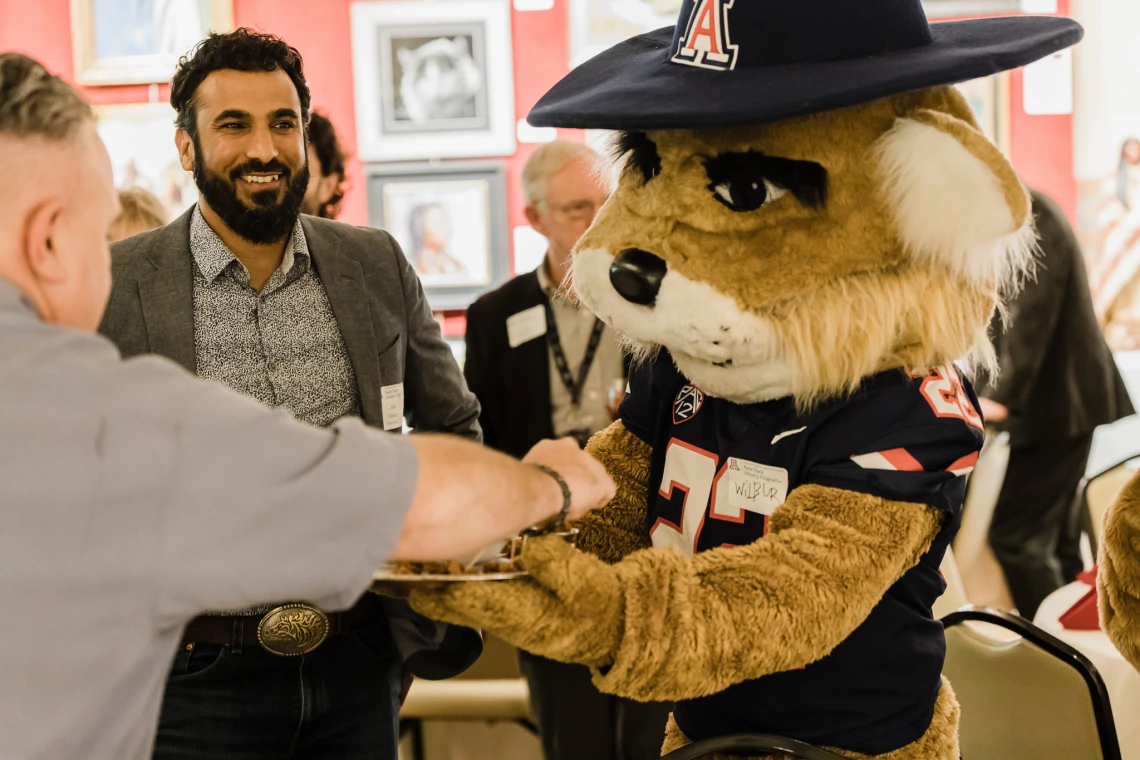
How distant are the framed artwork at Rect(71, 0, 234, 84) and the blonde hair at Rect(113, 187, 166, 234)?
1.75 m

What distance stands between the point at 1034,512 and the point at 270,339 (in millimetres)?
3030

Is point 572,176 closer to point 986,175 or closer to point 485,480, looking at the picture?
point 986,175

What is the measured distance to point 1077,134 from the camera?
15.4 ft

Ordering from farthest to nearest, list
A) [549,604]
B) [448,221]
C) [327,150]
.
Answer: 1. [448,221]
2. [327,150]
3. [549,604]

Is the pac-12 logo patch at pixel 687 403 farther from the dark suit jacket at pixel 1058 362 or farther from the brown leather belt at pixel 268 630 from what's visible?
the dark suit jacket at pixel 1058 362

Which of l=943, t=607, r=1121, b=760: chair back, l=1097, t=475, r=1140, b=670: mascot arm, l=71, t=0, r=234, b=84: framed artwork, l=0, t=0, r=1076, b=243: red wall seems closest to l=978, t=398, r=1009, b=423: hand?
l=0, t=0, r=1076, b=243: red wall

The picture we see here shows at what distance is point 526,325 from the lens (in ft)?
10.4

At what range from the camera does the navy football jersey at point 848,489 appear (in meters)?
1.34

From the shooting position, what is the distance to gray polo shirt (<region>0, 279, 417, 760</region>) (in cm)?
87

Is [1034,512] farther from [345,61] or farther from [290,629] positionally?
[345,61]

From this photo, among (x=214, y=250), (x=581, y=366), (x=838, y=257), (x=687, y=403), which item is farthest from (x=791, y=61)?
(x=581, y=366)

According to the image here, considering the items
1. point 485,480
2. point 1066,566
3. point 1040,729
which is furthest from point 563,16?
point 485,480

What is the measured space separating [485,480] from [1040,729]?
1.33 m

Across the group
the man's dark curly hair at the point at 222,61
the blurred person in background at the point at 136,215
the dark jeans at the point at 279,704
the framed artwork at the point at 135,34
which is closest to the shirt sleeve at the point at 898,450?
the dark jeans at the point at 279,704
